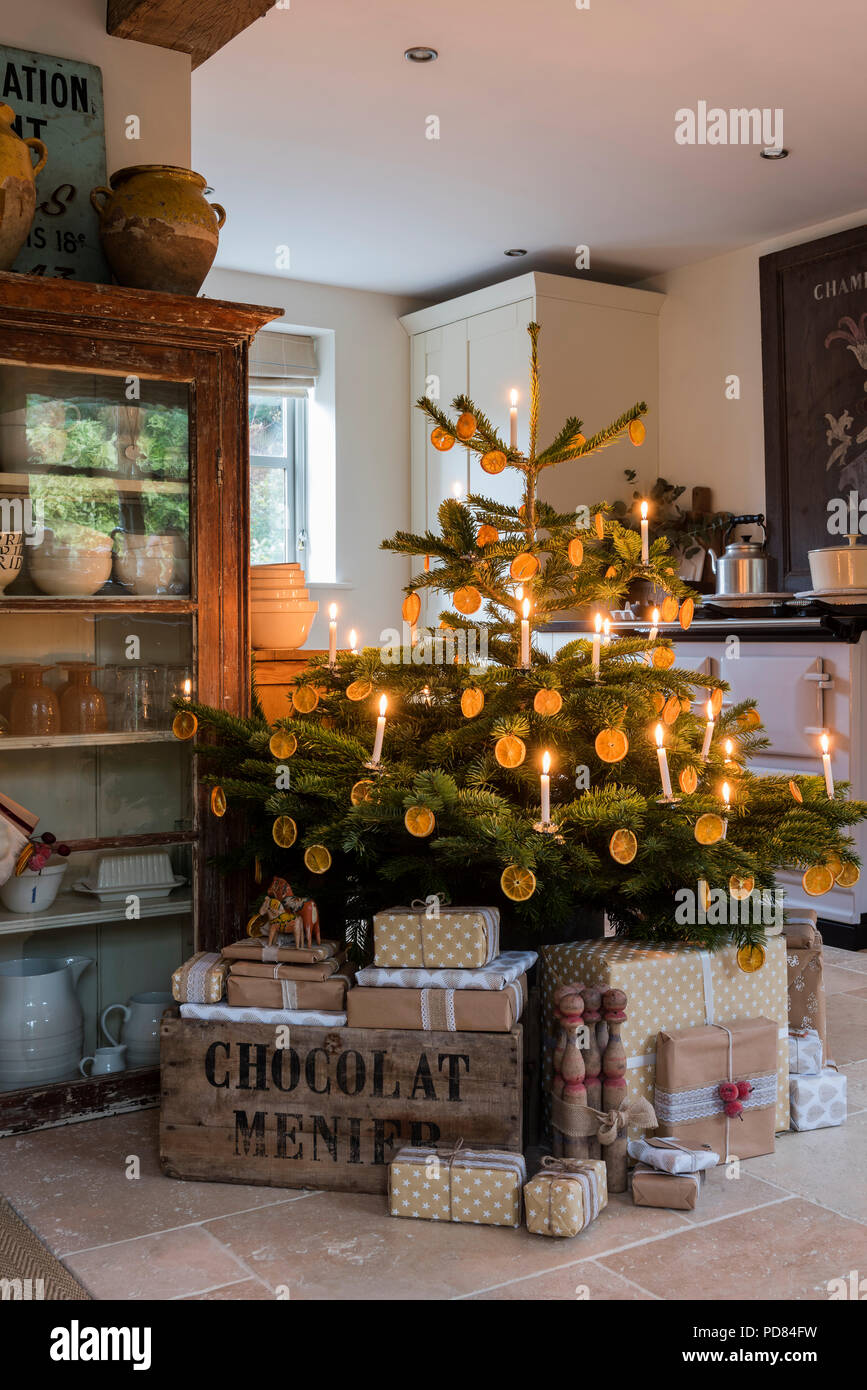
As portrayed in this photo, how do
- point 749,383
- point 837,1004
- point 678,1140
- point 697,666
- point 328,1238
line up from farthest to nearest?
point 749,383, point 697,666, point 837,1004, point 678,1140, point 328,1238

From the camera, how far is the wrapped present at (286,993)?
206 cm

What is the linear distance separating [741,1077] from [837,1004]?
45.6 inches

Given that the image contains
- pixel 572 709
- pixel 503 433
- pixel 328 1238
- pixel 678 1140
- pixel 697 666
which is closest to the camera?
pixel 328 1238

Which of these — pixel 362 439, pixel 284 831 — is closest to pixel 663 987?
pixel 284 831

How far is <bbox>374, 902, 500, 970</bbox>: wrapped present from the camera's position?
2.01 metres

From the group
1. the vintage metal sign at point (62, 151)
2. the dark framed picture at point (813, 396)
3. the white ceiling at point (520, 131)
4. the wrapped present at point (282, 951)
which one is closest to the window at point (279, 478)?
the white ceiling at point (520, 131)

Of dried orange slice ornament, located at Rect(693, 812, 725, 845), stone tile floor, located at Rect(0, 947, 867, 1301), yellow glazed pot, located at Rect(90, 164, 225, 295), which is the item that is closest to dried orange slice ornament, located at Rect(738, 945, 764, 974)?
dried orange slice ornament, located at Rect(693, 812, 725, 845)

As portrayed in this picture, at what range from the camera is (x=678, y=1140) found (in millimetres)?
2047

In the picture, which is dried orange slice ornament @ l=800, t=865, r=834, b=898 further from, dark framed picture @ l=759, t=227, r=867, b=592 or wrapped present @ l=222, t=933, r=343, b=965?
dark framed picture @ l=759, t=227, r=867, b=592

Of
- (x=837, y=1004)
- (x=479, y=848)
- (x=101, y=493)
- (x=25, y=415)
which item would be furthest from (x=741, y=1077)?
(x=25, y=415)

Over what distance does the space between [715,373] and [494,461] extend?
3.03m

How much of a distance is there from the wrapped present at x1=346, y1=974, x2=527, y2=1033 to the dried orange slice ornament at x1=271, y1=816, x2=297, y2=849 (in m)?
0.33

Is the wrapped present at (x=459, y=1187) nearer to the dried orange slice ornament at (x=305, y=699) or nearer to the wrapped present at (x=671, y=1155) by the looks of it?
the wrapped present at (x=671, y=1155)
